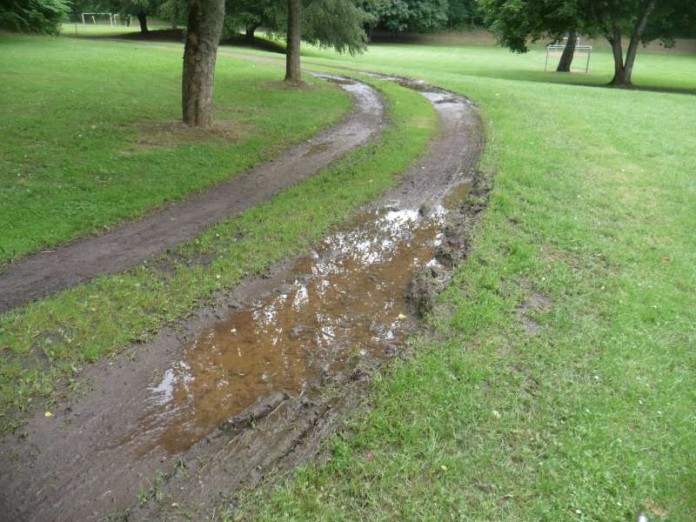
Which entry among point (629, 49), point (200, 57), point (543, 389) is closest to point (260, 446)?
point (543, 389)

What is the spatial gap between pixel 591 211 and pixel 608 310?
300cm

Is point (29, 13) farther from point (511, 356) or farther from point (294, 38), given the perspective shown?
point (511, 356)

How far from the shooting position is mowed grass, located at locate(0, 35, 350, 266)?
7.22m

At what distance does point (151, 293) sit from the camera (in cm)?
539

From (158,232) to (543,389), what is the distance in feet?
16.1

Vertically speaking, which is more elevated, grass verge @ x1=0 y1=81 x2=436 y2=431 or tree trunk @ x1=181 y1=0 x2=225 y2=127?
tree trunk @ x1=181 y1=0 x2=225 y2=127

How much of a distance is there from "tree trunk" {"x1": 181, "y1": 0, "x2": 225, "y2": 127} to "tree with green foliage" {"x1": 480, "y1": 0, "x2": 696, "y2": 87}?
1744 centimetres

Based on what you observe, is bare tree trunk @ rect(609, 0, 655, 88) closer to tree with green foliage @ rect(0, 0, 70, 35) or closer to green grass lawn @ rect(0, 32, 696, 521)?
green grass lawn @ rect(0, 32, 696, 521)

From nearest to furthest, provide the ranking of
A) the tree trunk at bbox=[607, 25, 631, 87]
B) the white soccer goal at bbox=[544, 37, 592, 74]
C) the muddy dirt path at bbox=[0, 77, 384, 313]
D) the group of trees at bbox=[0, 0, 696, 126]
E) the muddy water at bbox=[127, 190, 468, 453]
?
the muddy water at bbox=[127, 190, 468, 453] → the muddy dirt path at bbox=[0, 77, 384, 313] → the group of trees at bbox=[0, 0, 696, 126] → the tree trunk at bbox=[607, 25, 631, 87] → the white soccer goal at bbox=[544, 37, 592, 74]

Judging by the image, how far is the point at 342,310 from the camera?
5434 millimetres

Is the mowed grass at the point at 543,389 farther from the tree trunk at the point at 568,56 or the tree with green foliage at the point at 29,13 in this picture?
the tree trunk at the point at 568,56

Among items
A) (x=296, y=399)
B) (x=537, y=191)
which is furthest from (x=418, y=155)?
(x=296, y=399)

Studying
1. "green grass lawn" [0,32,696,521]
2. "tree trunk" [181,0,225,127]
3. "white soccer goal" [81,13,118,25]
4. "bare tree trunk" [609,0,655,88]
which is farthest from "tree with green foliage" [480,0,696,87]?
"white soccer goal" [81,13,118,25]

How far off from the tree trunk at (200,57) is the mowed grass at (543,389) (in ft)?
20.3
